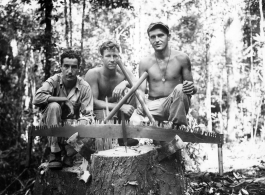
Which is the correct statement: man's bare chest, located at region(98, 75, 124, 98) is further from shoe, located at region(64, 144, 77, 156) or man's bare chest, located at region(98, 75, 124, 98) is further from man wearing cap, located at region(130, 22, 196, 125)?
shoe, located at region(64, 144, 77, 156)

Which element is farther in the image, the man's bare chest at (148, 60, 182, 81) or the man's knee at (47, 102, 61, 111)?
the man's bare chest at (148, 60, 182, 81)

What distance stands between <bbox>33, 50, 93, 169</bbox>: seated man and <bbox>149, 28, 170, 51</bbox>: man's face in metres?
0.96

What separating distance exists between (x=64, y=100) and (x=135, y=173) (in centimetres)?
134

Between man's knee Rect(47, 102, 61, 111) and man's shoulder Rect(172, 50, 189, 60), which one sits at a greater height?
man's shoulder Rect(172, 50, 189, 60)

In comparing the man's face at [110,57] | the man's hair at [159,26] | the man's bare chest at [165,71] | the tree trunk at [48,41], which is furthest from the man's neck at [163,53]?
the tree trunk at [48,41]

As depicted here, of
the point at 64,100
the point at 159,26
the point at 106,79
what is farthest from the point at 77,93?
the point at 159,26

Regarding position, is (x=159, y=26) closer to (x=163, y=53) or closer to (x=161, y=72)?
(x=163, y=53)

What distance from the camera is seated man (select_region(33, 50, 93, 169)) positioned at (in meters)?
3.53

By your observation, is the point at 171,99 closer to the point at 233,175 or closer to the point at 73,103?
the point at 73,103

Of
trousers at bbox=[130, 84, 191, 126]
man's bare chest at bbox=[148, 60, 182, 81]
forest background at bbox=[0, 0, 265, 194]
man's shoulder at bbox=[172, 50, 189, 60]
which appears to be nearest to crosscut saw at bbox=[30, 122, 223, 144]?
trousers at bbox=[130, 84, 191, 126]

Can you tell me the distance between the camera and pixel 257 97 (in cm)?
1051

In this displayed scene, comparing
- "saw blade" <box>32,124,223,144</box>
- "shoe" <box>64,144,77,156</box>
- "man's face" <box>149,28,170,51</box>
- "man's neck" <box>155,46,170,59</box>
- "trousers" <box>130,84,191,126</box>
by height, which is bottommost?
"shoe" <box>64,144,77,156</box>

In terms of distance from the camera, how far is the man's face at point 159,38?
3.72 meters

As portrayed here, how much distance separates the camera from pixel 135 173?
2.79 meters
